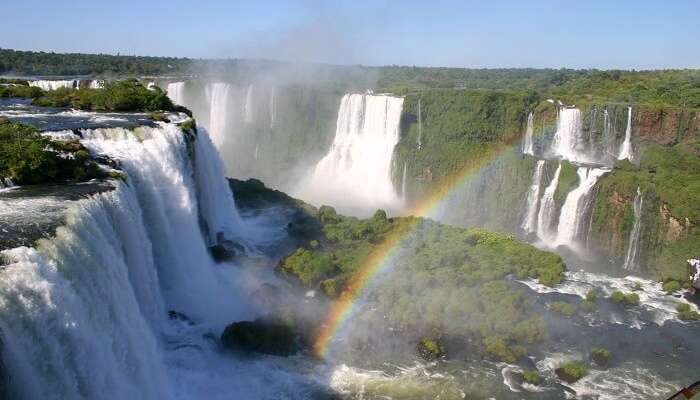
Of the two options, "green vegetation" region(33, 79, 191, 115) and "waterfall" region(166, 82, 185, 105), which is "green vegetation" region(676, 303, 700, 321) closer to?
"green vegetation" region(33, 79, 191, 115)

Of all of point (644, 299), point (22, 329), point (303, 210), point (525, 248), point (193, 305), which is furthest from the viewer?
point (303, 210)

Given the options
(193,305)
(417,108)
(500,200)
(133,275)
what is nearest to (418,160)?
(417,108)

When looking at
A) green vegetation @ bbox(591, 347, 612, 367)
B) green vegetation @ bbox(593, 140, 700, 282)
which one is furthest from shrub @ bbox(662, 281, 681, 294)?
green vegetation @ bbox(591, 347, 612, 367)

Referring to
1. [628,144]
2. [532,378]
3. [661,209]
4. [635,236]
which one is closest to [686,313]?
[635,236]

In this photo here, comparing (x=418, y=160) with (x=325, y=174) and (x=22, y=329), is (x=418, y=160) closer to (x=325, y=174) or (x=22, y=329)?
(x=325, y=174)

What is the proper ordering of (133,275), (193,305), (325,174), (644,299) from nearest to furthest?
1. (133,275)
2. (193,305)
3. (644,299)
4. (325,174)

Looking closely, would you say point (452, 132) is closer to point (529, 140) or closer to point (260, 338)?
point (529, 140)

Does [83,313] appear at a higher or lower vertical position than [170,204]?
lower

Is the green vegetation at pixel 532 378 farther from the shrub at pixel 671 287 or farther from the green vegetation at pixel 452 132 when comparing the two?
the green vegetation at pixel 452 132
